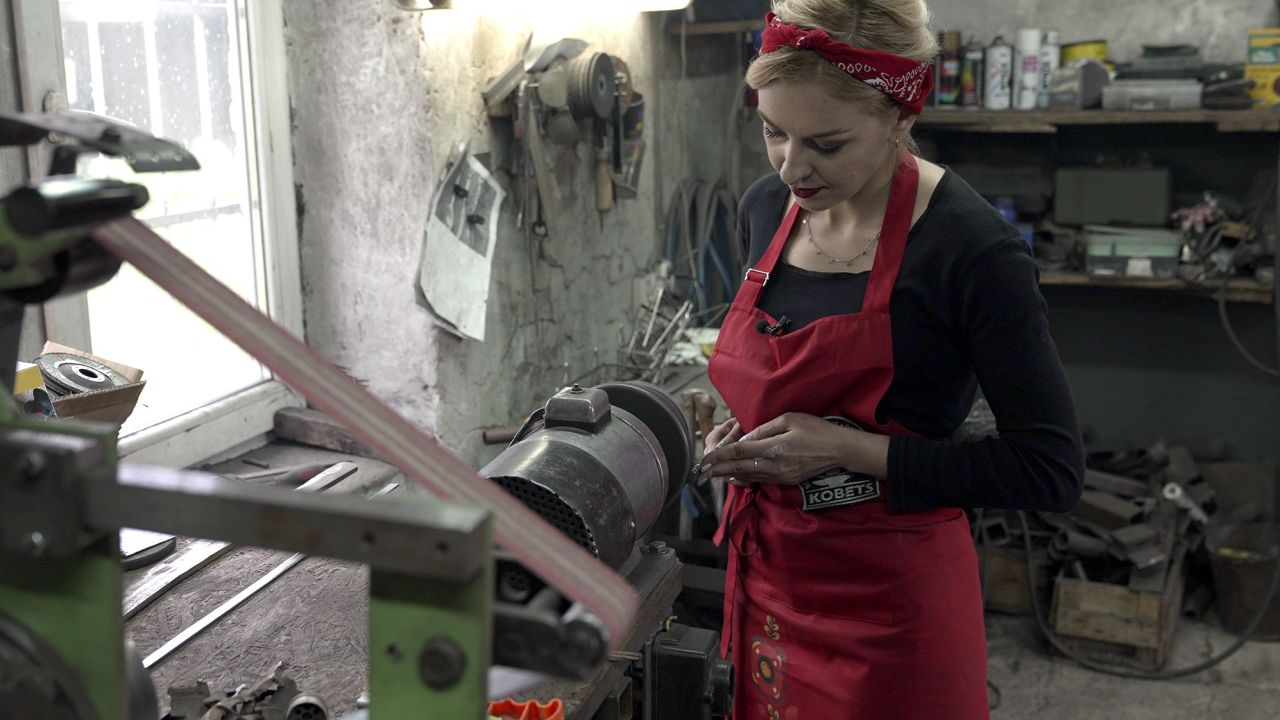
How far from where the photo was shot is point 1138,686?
318 centimetres

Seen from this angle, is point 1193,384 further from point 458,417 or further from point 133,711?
point 133,711

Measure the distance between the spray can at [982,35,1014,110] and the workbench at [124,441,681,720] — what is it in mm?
2823

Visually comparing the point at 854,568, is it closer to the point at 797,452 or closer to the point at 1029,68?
the point at 797,452

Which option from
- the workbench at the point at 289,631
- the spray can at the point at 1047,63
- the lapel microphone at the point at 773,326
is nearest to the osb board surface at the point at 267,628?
the workbench at the point at 289,631

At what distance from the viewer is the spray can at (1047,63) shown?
3740 mm

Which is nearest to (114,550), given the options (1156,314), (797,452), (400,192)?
(797,452)

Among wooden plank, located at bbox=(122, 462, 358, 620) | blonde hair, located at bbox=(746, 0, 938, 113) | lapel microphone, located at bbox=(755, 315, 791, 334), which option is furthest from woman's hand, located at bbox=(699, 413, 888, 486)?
wooden plank, located at bbox=(122, 462, 358, 620)

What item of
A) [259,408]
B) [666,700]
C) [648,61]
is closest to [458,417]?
[259,408]

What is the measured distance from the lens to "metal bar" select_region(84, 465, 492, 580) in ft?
1.89

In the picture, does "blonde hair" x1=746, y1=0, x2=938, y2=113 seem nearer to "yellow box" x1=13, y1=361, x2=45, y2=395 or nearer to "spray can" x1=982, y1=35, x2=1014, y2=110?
"yellow box" x1=13, y1=361, x2=45, y2=395

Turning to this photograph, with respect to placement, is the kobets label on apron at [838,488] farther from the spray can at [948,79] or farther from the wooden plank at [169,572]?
the spray can at [948,79]

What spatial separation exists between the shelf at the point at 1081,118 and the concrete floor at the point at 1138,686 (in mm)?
1626

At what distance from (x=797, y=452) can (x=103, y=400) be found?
1.00m

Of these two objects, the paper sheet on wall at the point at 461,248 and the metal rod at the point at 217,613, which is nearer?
the metal rod at the point at 217,613
